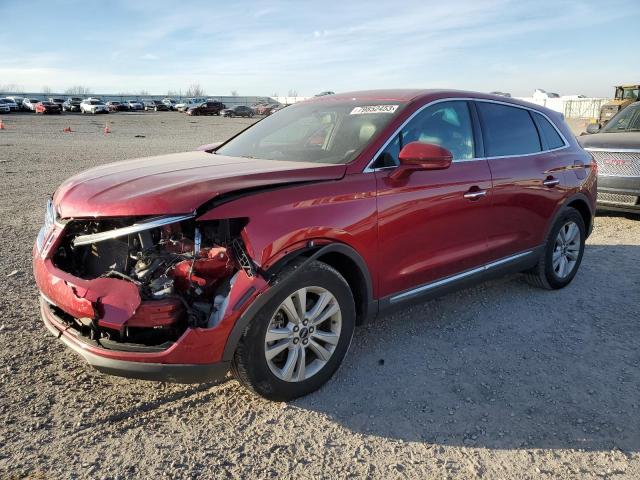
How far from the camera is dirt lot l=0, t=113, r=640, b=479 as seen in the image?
8.52 feet

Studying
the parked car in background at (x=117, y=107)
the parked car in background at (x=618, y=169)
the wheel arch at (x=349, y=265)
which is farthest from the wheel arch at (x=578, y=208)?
the parked car in background at (x=117, y=107)

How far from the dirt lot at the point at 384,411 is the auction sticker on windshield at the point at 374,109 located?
169 centimetres

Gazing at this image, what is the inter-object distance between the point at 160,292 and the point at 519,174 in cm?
316

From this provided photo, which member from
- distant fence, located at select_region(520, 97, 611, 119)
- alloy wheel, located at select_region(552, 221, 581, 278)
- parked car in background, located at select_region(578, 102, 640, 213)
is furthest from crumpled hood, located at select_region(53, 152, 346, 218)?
distant fence, located at select_region(520, 97, 611, 119)

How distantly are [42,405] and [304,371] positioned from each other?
1.52 metres

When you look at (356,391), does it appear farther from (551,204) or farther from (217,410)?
(551,204)

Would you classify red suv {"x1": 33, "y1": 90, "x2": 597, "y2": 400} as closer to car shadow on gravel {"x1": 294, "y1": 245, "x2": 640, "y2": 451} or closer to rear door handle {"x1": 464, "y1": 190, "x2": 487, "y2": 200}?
rear door handle {"x1": 464, "y1": 190, "x2": 487, "y2": 200}

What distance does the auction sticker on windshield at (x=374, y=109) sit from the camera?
12.4 feet

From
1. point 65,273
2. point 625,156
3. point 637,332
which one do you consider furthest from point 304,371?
point 625,156

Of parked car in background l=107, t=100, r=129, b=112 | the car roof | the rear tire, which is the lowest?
the rear tire

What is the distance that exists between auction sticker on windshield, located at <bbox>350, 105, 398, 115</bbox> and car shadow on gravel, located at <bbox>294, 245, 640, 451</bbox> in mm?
1688

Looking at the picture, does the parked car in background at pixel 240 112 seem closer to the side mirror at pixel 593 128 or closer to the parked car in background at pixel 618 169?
the side mirror at pixel 593 128

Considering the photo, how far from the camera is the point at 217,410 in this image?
3.01m

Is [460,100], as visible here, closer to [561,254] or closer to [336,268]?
[336,268]
